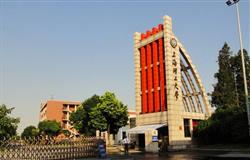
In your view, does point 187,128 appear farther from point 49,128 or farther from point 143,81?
point 49,128

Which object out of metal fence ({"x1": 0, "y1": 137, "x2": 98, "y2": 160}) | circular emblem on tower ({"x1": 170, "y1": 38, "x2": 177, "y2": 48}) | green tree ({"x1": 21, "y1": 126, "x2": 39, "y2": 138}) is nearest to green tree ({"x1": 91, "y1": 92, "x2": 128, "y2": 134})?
circular emblem on tower ({"x1": 170, "y1": 38, "x2": 177, "y2": 48})

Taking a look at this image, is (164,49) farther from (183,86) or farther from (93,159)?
(93,159)

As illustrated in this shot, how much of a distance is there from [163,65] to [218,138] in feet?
46.0

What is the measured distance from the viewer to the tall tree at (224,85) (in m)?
53.4

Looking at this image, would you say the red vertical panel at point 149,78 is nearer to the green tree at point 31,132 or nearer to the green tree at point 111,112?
the green tree at point 111,112

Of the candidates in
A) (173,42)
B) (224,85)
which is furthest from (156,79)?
(224,85)

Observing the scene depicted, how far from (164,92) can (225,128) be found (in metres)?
9.43

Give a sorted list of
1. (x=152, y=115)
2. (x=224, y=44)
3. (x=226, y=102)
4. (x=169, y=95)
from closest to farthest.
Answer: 1. (x=169, y=95)
2. (x=152, y=115)
3. (x=226, y=102)
4. (x=224, y=44)

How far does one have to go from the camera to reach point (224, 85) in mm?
54312

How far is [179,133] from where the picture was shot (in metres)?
40.9

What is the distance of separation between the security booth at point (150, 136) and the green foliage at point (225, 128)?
5912 millimetres

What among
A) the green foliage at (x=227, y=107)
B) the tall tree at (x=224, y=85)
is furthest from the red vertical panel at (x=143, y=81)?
the tall tree at (x=224, y=85)

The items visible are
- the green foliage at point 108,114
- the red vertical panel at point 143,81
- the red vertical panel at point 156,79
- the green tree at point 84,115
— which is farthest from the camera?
the green tree at point 84,115

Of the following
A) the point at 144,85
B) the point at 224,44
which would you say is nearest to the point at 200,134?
the point at 144,85
